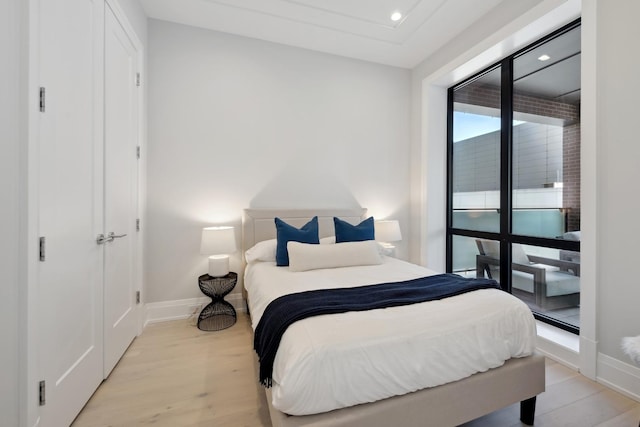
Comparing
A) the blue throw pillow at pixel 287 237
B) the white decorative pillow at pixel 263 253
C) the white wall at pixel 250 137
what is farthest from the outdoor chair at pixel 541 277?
the white decorative pillow at pixel 263 253

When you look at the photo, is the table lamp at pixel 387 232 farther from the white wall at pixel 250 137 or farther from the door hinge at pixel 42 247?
the door hinge at pixel 42 247

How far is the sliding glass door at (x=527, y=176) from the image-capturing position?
2.29 m

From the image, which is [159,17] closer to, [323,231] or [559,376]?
[323,231]

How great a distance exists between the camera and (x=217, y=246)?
103 inches

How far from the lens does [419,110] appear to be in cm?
362

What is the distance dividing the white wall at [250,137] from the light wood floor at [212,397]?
91 centimetres

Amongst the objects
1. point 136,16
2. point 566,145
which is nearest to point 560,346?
point 566,145

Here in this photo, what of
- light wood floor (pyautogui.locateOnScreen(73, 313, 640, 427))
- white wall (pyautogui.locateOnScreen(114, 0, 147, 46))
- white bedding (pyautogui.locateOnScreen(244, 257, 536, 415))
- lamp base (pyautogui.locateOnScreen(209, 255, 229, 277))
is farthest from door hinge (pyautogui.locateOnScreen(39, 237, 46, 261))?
white wall (pyautogui.locateOnScreen(114, 0, 147, 46))

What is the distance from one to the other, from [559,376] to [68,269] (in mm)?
3147

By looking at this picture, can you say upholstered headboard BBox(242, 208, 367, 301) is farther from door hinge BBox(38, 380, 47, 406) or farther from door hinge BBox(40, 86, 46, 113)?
door hinge BBox(40, 86, 46, 113)

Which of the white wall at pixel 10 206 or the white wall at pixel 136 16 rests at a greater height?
the white wall at pixel 136 16

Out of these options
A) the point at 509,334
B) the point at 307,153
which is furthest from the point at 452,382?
the point at 307,153

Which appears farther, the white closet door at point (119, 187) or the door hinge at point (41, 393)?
the white closet door at point (119, 187)

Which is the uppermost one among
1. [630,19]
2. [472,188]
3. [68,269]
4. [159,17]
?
[159,17]
